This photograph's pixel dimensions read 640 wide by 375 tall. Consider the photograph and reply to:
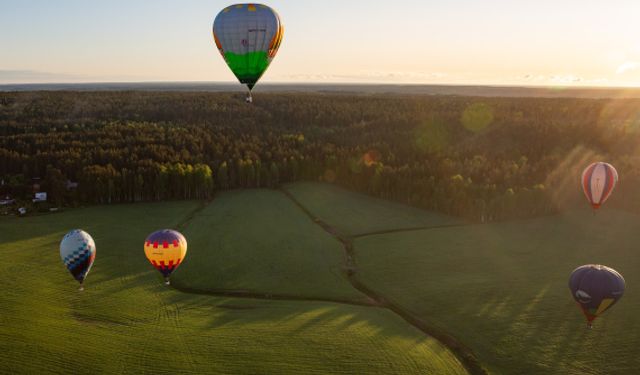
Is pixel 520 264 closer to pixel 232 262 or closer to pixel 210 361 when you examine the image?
pixel 232 262

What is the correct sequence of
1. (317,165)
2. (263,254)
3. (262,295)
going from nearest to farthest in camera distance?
1. (262,295)
2. (263,254)
3. (317,165)

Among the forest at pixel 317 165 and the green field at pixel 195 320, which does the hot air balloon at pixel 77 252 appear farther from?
the forest at pixel 317 165

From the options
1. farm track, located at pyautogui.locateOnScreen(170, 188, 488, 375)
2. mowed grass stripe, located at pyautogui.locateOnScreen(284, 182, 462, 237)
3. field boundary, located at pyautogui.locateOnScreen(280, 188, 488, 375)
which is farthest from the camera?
mowed grass stripe, located at pyautogui.locateOnScreen(284, 182, 462, 237)

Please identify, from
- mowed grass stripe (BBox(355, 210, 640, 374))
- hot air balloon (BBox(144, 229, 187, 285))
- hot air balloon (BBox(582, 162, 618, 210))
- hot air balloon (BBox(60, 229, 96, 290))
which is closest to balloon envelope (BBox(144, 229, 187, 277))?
hot air balloon (BBox(144, 229, 187, 285))

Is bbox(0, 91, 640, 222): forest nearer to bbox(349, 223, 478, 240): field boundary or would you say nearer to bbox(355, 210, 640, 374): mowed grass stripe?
bbox(349, 223, 478, 240): field boundary

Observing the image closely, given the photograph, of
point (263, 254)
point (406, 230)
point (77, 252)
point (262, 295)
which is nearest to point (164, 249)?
point (77, 252)

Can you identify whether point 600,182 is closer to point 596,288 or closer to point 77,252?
point 596,288
